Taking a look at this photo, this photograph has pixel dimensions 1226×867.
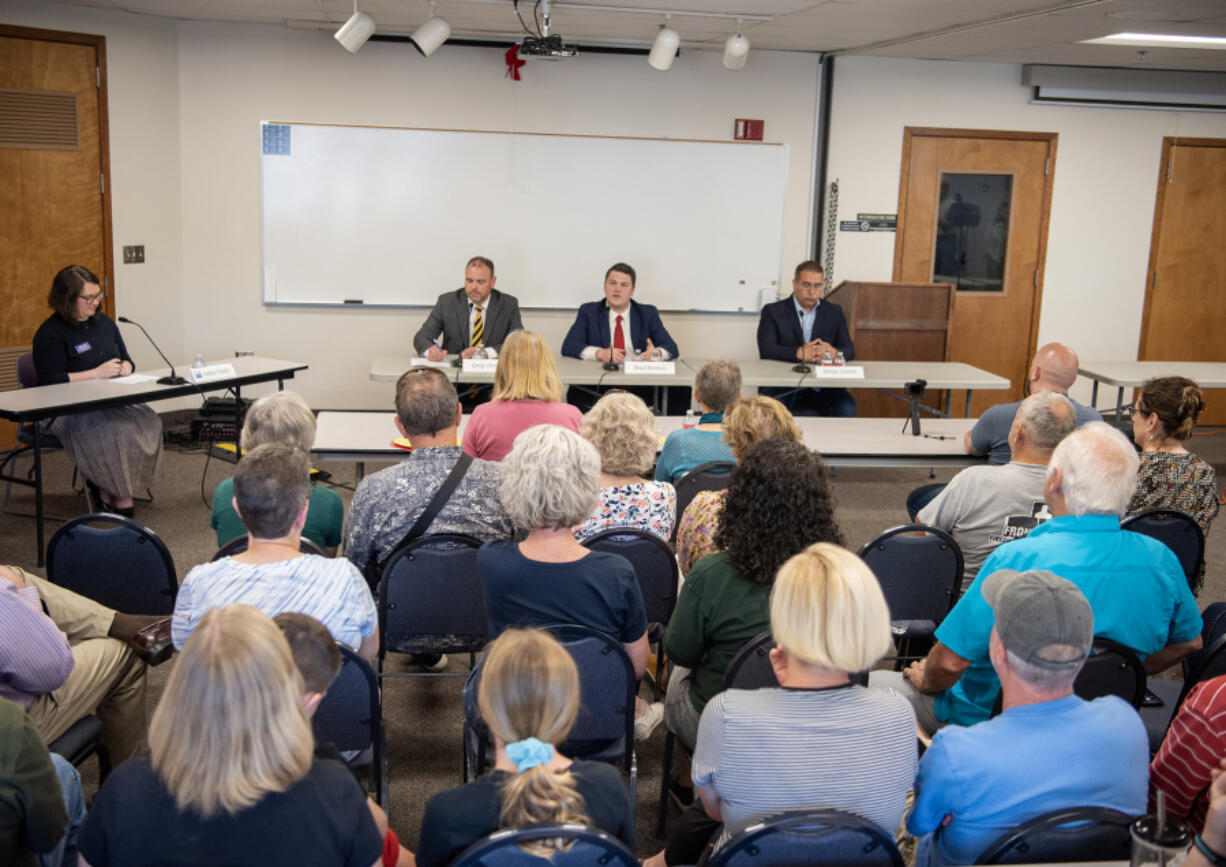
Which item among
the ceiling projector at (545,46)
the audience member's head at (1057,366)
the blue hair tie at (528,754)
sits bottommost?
the blue hair tie at (528,754)

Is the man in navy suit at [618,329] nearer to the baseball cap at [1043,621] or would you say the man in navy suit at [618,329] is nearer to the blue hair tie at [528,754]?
the baseball cap at [1043,621]

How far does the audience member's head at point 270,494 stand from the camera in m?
2.16

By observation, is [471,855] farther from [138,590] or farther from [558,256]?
[558,256]

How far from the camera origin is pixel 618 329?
6.56m

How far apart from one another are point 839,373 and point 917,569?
2.98 m

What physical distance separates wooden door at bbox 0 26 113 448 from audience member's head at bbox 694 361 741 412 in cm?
439

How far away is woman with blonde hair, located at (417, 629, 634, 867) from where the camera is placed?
1499 mm

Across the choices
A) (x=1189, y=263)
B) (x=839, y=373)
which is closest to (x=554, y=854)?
(x=839, y=373)

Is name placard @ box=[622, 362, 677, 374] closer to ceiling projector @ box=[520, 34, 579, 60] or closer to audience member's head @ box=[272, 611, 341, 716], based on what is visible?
ceiling projector @ box=[520, 34, 579, 60]

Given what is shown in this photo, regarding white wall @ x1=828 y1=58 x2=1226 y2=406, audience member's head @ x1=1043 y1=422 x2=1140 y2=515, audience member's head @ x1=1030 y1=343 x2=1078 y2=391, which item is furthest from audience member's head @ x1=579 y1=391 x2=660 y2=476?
white wall @ x1=828 y1=58 x2=1226 y2=406

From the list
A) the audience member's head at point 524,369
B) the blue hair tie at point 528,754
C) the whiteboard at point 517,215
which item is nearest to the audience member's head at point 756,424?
the audience member's head at point 524,369

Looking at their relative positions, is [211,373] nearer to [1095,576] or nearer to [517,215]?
[517,215]

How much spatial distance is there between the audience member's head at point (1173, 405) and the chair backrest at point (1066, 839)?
7.31 ft

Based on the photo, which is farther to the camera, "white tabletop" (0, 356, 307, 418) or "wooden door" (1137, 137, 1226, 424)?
"wooden door" (1137, 137, 1226, 424)
